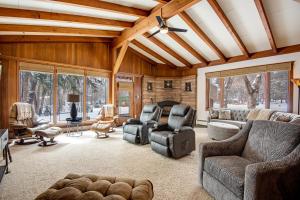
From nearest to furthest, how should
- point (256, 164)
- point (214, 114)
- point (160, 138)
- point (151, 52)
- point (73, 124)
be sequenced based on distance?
point (256, 164)
point (160, 138)
point (73, 124)
point (214, 114)
point (151, 52)

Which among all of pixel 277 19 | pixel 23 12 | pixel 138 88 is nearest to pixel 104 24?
pixel 23 12

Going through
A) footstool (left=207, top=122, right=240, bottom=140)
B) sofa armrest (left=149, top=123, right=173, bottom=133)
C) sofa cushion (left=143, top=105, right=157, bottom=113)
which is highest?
sofa cushion (left=143, top=105, right=157, bottom=113)

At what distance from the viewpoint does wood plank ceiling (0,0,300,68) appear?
3.86m

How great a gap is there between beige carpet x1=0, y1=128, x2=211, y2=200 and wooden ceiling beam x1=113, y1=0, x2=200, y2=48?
3.26 m

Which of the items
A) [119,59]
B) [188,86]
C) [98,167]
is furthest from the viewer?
[188,86]

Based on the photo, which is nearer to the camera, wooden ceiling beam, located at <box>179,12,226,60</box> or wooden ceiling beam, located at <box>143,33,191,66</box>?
wooden ceiling beam, located at <box>179,12,226,60</box>

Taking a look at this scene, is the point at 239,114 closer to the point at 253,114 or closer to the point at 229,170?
the point at 253,114

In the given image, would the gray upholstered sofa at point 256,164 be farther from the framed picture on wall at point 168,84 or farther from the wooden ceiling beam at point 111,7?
the framed picture on wall at point 168,84

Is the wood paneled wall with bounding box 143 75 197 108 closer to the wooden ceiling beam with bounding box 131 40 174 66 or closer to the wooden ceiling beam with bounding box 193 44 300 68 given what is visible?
the wooden ceiling beam with bounding box 131 40 174 66

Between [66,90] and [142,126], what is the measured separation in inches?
134

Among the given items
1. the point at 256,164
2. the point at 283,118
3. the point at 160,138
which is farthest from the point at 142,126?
the point at 283,118

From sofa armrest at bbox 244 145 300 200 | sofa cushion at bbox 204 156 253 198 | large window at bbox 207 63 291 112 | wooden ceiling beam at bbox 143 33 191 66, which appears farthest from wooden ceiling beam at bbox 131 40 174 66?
sofa armrest at bbox 244 145 300 200

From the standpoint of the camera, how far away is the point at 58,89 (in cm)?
590

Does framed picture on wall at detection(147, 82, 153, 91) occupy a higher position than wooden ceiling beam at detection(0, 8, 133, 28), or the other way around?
wooden ceiling beam at detection(0, 8, 133, 28)
